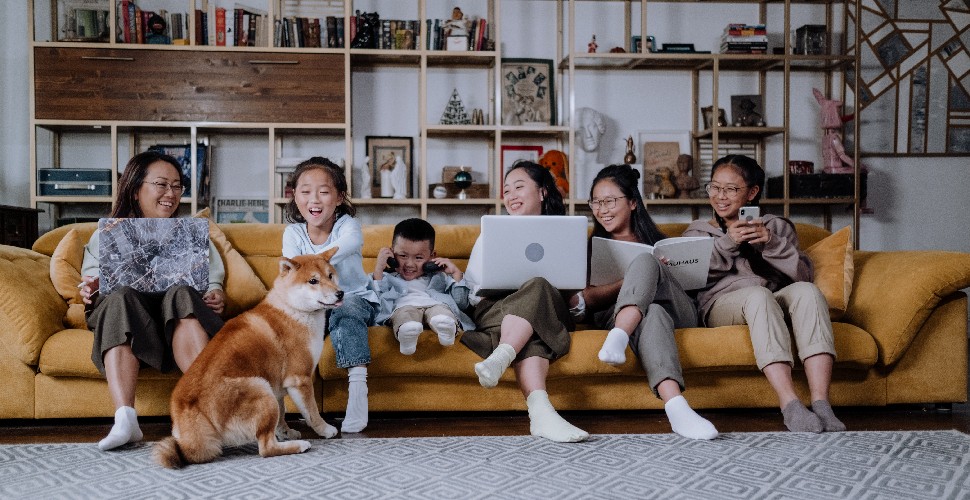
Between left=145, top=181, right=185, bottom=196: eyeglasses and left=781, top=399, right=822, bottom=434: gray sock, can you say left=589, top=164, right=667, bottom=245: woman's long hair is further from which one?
left=145, top=181, right=185, bottom=196: eyeglasses

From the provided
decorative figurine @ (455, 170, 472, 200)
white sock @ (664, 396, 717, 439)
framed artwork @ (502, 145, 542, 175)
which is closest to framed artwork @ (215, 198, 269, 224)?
decorative figurine @ (455, 170, 472, 200)

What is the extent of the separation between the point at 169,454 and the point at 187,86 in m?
2.94

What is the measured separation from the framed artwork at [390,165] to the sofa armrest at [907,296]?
2667 mm

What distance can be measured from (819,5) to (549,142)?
200cm

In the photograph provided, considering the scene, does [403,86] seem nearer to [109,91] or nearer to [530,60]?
[530,60]

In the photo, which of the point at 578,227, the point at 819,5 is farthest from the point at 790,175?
the point at 578,227

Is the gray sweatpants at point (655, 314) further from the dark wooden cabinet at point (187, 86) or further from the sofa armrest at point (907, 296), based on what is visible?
the dark wooden cabinet at point (187, 86)

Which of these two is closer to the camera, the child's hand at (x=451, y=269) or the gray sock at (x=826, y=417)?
the gray sock at (x=826, y=417)

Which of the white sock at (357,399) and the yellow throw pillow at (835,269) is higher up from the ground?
the yellow throw pillow at (835,269)

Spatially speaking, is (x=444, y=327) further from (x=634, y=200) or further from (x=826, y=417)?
(x=826, y=417)

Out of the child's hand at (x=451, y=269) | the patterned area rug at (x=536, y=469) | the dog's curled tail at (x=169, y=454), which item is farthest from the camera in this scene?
the child's hand at (x=451, y=269)

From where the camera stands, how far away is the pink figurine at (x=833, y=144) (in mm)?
4488

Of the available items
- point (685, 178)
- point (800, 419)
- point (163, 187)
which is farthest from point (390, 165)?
point (800, 419)

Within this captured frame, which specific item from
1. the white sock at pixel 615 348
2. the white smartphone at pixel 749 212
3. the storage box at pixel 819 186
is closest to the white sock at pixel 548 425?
the white sock at pixel 615 348
